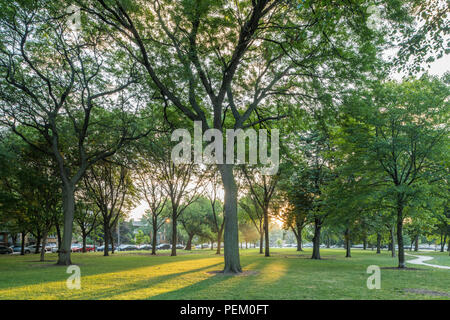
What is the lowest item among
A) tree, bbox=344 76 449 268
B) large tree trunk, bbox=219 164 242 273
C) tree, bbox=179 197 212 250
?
tree, bbox=179 197 212 250

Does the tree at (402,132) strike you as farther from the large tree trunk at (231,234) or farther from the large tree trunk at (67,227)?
the large tree trunk at (67,227)

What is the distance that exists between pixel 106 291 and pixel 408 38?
12379 millimetres

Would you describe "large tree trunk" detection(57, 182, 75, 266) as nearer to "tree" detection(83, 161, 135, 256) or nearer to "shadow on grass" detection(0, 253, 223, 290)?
"shadow on grass" detection(0, 253, 223, 290)

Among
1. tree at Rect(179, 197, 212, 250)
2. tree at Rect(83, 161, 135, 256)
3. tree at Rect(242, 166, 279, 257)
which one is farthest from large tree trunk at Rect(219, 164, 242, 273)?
tree at Rect(179, 197, 212, 250)

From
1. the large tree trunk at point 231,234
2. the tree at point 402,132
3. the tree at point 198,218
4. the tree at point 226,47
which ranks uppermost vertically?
the tree at point 226,47

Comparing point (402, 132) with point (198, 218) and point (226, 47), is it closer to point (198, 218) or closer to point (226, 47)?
point (226, 47)

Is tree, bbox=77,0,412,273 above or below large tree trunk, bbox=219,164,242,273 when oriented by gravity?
above

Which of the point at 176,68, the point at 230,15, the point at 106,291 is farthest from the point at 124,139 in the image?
the point at 106,291

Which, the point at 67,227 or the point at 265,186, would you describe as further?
the point at 265,186

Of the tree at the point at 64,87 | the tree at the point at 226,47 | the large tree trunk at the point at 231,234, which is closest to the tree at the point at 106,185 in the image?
the tree at the point at 64,87

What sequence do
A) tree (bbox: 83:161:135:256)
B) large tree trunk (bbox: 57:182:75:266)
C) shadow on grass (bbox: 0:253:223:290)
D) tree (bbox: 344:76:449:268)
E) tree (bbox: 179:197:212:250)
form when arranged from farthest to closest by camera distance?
1. tree (bbox: 179:197:212:250)
2. tree (bbox: 83:161:135:256)
3. large tree trunk (bbox: 57:182:75:266)
4. tree (bbox: 344:76:449:268)
5. shadow on grass (bbox: 0:253:223:290)

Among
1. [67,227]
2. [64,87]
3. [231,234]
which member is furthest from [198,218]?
[231,234]

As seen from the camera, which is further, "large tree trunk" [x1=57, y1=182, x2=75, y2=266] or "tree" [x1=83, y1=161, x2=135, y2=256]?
"tree" [x1=83, y1=161, x2=135, y2=256]

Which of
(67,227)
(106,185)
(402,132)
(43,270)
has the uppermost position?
(402,132)
